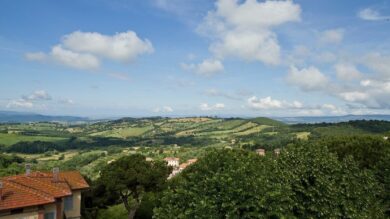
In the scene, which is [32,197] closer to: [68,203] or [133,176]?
[68,203]

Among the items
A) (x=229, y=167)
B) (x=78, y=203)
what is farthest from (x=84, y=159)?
(x=229, y=167)

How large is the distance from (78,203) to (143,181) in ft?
35.6

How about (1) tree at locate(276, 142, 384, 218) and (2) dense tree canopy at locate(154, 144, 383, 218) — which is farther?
(1) tree at locate(276, 142, 384, 218)

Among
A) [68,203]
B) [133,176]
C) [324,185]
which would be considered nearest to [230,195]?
[324,185]

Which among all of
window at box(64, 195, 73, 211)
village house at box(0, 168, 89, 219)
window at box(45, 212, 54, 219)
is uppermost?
village house at box(0, 168, 89, 219)

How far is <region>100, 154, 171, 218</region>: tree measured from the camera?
47594mm

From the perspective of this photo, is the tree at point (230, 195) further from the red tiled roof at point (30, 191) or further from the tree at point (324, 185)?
the red tiled roof at point (30, 191)

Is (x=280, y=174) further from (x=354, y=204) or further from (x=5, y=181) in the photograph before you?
(x=5, y=181)

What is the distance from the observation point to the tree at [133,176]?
4759 cm

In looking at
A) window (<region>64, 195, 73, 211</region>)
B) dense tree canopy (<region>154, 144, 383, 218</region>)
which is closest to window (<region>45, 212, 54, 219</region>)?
window (<region>64, 195, 73, 211</region>)

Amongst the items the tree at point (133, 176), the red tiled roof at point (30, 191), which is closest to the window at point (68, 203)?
the red tiled roof at point (30, 191)

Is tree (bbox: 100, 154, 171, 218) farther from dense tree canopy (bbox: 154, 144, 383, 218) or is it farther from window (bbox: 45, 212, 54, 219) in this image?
dense tree canopy (bbox: 154, 144, 383, 218)

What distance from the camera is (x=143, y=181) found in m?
47.8

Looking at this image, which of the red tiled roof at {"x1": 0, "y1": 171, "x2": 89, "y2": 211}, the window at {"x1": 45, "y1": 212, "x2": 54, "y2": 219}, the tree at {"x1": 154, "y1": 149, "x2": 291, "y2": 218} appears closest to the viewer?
the tree at {"x1": 154, "y1": 149, "x2": 291, "y2": 218}
